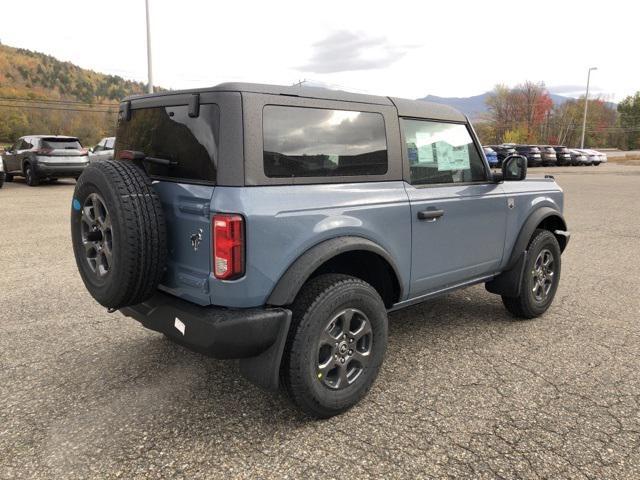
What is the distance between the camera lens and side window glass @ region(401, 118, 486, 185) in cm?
335

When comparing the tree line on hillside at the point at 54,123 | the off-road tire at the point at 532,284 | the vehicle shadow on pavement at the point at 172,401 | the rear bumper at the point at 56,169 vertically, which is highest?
the tree line on hillside at the point at 54,123

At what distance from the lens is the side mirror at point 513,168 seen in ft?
12.6

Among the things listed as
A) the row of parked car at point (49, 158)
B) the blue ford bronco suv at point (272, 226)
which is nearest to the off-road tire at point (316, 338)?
the blue ford bronco suv at point (272, 226)

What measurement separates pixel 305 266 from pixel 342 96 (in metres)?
1.09

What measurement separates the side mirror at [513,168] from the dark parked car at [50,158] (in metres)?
14.8

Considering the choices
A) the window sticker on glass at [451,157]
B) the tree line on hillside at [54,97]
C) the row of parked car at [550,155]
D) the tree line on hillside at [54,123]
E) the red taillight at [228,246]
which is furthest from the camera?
the tree line on hillside at [54,97]

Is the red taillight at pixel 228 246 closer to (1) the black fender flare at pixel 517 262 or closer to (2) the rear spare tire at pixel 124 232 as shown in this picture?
(2) the rear spare tire at pixel 124 232

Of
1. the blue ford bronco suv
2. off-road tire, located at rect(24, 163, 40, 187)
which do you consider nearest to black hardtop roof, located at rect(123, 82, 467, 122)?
the blue ford bronco suv

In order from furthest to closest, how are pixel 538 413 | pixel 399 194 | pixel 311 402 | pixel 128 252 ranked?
pixel 399 194 → pixel 538 413 → pixel 311 402 → pixel 128 252

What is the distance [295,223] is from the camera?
2.56m

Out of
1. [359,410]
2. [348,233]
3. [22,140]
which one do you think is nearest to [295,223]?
[348,233]

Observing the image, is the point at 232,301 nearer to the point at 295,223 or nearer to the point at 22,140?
the point at 295,223

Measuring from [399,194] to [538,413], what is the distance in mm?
1512

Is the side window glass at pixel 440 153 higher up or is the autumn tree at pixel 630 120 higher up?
the autumn tree at pixel 630 120
